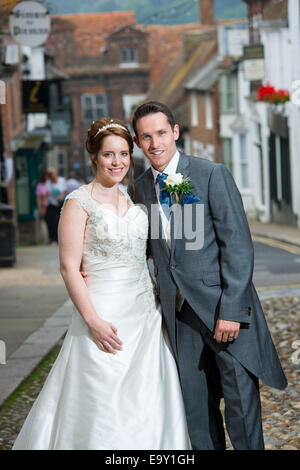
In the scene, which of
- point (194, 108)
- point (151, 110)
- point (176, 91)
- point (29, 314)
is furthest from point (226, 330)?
point (176, 91)

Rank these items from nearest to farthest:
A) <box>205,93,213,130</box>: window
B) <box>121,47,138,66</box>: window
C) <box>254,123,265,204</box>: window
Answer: <box>254,123,265,204</box>: window → <box>205,93,213,130</box>: window → <box>121,47,138,66</box>: window

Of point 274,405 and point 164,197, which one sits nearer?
point 164,197

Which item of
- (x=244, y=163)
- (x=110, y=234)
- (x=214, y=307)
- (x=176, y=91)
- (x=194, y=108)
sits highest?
(x=176, y=91)

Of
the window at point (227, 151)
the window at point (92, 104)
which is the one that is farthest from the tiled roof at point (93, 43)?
the window at point (227, 151)

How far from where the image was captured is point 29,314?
958cm

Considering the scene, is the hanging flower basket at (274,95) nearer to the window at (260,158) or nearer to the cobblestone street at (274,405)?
the window at (260,158)

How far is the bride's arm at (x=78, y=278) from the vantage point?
3814 millimetres

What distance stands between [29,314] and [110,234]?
588 centimetres

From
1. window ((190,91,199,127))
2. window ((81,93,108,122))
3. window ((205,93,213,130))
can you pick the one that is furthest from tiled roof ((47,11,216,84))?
window ((205,93,213,130))

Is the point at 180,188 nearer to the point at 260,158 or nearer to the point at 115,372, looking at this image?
the point at 115,372

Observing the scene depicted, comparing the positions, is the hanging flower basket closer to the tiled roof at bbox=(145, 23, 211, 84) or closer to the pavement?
the pavement

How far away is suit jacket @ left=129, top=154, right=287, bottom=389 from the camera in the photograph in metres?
3.86

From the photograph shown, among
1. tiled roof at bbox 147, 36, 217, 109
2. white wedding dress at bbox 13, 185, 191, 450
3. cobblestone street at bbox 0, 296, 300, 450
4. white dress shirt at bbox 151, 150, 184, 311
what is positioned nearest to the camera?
white wedding dress at bbox 13, 185, 191, 450

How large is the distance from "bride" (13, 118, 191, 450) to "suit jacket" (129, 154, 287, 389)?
0.14 m
